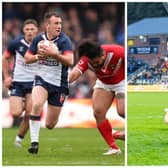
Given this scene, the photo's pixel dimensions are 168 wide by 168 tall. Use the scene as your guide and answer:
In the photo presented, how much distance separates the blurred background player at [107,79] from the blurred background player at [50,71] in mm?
203

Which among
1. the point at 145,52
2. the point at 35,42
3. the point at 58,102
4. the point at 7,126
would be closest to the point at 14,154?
the point at 58,102

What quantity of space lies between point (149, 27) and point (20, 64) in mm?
2385

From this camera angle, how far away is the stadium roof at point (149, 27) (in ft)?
27.0

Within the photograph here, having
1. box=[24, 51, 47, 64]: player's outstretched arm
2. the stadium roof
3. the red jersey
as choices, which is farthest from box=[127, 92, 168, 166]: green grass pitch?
box=[24, 51, 47, 64]: player's outstretched arm

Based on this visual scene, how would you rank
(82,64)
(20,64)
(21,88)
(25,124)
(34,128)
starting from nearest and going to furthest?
(82,64) → (34,128) → (25,124) → (21,88) → (20,64)

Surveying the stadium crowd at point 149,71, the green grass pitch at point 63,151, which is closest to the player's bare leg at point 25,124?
the green grass pitch at point 63,151

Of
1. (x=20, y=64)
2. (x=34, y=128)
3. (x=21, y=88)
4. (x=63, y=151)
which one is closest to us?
(x=34, y=128)

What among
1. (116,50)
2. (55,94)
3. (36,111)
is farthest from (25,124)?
(116,50)

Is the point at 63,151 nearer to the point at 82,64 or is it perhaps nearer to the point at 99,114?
the point at 99,114

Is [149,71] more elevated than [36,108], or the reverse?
[149,71]

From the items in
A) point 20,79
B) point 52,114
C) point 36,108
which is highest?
point 20,79

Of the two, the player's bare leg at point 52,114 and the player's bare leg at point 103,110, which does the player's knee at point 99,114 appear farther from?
the player's bare leg at point 52,114

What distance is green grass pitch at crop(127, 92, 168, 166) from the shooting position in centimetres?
817

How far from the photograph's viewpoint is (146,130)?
8.72 m
